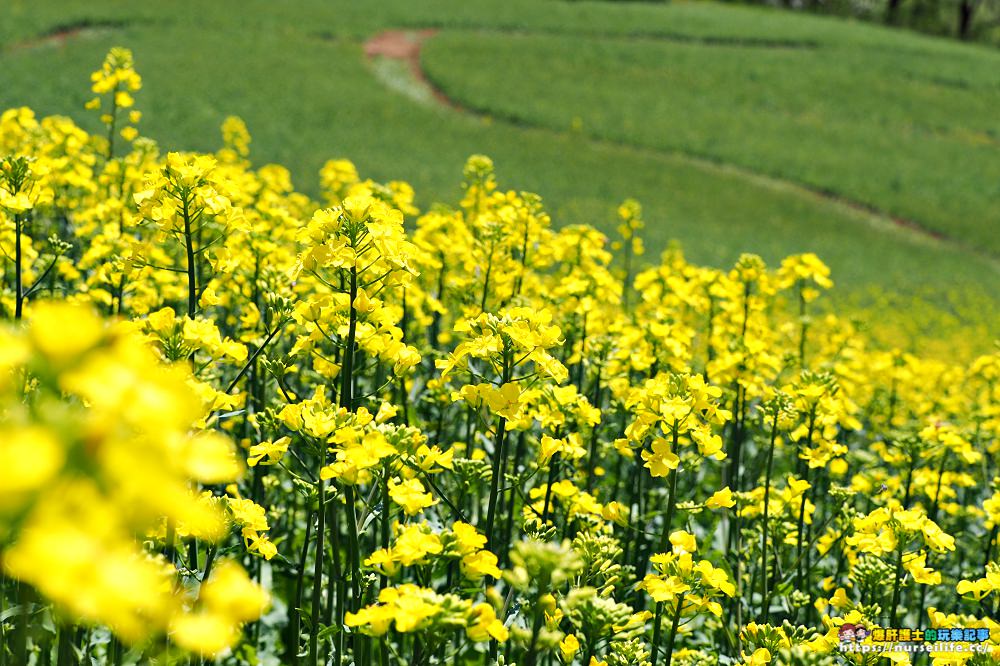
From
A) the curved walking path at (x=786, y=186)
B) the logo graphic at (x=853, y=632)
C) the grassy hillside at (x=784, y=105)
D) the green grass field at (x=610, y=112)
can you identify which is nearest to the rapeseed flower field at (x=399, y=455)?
the logo graphic at (x=853, y=632)

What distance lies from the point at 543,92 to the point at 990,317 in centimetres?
2009

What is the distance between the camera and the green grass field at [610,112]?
2144cm

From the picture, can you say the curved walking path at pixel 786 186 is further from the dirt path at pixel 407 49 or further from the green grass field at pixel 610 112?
the green grass field at pixel 610 112

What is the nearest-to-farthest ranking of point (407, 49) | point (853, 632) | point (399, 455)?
1. point (399, 455)
2. point (853, 632)
3. point (407, 49)

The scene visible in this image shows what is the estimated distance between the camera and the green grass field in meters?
21.4

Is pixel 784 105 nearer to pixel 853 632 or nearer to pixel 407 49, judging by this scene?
pixel 407 49

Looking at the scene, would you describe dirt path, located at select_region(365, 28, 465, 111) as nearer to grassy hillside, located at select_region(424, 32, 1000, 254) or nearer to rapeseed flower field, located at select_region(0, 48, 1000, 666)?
grassy hillside, located at select_region(424, 32, 1000, 254)

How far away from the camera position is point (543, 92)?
109ft

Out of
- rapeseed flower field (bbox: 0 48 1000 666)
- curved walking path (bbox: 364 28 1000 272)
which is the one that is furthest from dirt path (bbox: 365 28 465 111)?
rapeseed flower field (bbox: 0 48 1000 666)

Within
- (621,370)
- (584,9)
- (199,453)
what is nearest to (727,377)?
(621,370)

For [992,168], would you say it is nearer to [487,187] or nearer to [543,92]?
[543,92]

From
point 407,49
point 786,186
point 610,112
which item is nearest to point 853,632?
point 786,186

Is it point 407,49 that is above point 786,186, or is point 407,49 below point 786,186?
above

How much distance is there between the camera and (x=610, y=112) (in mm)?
32281
